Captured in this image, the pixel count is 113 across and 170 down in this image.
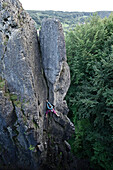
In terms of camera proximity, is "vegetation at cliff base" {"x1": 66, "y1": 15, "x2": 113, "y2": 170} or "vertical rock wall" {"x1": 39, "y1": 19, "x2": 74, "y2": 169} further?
"vegetation at cliff base" {"x1": 66, "y1": 15, "x2": 113, "y2": 170}

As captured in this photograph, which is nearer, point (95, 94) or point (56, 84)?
point (56, 84)

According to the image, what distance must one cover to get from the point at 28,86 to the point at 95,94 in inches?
281

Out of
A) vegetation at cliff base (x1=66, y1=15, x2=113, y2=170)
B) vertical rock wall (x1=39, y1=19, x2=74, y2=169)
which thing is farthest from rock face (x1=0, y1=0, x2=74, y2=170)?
vegetation at cliff base (x1=66, y1=15, x2=113, y2=170)

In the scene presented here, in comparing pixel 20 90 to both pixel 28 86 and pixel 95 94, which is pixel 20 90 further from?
pixel 95 94

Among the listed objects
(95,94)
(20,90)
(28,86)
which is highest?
(28,86)

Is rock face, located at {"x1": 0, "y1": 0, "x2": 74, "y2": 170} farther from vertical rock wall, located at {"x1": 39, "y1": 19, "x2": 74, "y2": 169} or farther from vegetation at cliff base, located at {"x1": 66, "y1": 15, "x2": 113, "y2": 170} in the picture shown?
vegetation at cliff base, located at {"x1": 66, "y1": 15, "x2": 113, "y2": 170}

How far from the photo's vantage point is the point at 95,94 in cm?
1179

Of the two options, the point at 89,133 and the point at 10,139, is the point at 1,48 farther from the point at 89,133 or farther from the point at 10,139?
the point at 89,133

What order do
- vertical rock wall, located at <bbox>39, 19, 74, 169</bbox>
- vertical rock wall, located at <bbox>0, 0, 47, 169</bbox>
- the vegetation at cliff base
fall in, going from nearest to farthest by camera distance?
vertical rock wall, located at <bbox>0, 0, 47, 169</bbox> < vertical rock wall, located at <bbox>39, 19, 74, 169</bbox> < the vegetation at cliff base

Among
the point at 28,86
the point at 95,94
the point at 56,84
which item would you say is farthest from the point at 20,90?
the point at 95,94

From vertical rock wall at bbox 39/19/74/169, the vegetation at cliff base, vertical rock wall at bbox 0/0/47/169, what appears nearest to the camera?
vertical rock wall at bbox 0/0/47/169

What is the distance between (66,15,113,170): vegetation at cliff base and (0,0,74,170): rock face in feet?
9.83

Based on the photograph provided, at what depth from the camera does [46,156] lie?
9.29 m

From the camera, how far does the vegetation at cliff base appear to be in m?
10.1
